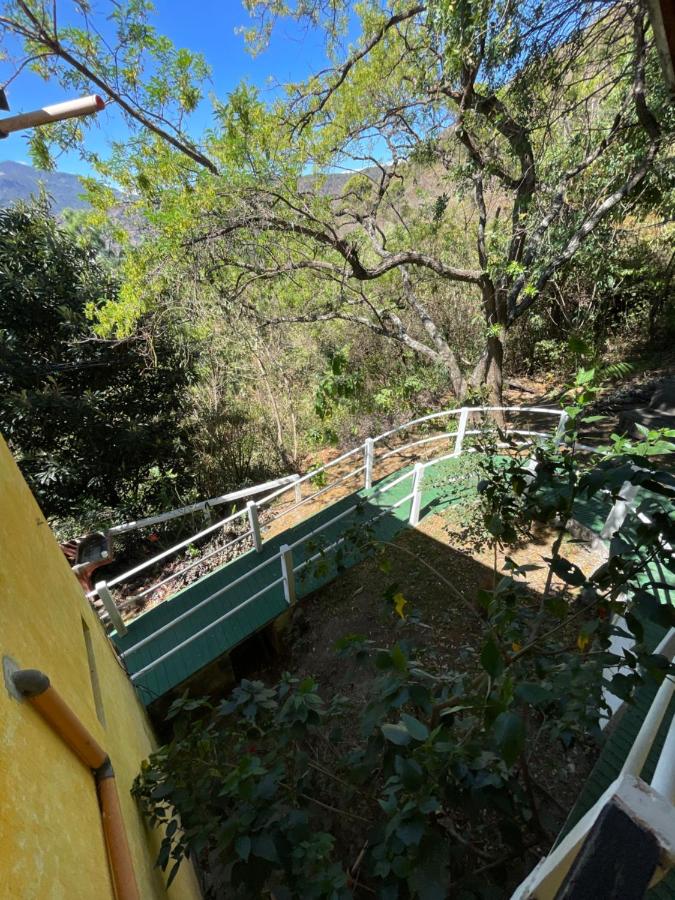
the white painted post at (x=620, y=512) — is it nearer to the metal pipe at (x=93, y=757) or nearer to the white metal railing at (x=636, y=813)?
the white metal railing at (x=636, y=813)

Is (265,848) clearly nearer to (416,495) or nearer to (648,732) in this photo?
(648,732)

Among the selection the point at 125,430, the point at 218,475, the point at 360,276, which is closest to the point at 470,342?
the point at 360,276

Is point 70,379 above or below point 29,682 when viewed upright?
above

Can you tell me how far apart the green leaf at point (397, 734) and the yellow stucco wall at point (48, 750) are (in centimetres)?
78

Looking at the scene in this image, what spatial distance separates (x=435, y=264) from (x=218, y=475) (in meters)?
5.77

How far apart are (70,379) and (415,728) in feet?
22.4

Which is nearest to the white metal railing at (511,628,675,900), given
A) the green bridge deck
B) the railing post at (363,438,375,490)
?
the green bridge deck

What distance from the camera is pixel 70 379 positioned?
578cm

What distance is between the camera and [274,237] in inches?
231

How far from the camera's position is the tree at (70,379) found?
5.18 meters

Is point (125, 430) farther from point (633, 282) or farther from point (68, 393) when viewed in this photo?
point (633, 282)

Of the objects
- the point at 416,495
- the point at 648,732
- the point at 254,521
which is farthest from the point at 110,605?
the point at 648,732

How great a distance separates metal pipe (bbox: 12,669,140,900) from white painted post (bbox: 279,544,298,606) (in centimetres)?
251

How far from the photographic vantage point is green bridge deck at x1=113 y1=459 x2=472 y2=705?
354cm
